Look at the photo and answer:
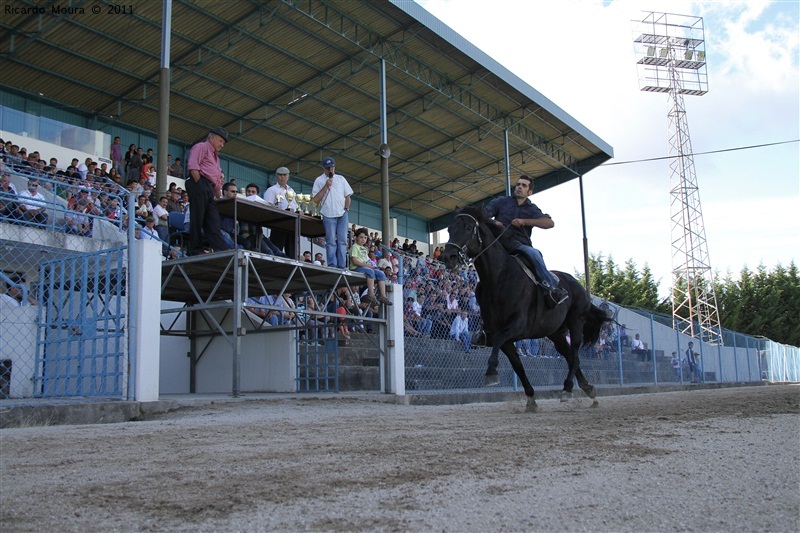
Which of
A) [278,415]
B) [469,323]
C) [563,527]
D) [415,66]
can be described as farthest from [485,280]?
[415,66]

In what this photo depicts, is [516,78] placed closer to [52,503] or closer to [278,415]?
[278,415]

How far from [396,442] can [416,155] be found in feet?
91.7

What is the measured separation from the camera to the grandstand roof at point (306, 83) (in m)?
20.4

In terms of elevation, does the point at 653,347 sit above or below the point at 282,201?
below

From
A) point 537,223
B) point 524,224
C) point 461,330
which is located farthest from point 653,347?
point 524,224

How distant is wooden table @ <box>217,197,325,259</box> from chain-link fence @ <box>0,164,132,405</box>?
4.62 ft

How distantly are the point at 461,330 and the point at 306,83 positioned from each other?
547 inches

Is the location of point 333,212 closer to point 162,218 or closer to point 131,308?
point 162,218

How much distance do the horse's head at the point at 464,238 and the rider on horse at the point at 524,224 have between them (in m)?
0.42

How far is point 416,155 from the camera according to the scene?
32125 mm

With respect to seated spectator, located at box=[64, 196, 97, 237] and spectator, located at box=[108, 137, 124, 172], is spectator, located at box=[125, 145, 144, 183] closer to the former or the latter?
spectator, located at box=[108, 137, 124, 172]

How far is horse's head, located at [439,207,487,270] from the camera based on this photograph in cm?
845

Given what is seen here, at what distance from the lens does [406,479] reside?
135 inches

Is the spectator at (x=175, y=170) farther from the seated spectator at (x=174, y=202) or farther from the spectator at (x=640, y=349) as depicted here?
the spectator at (x=640, y=349)
